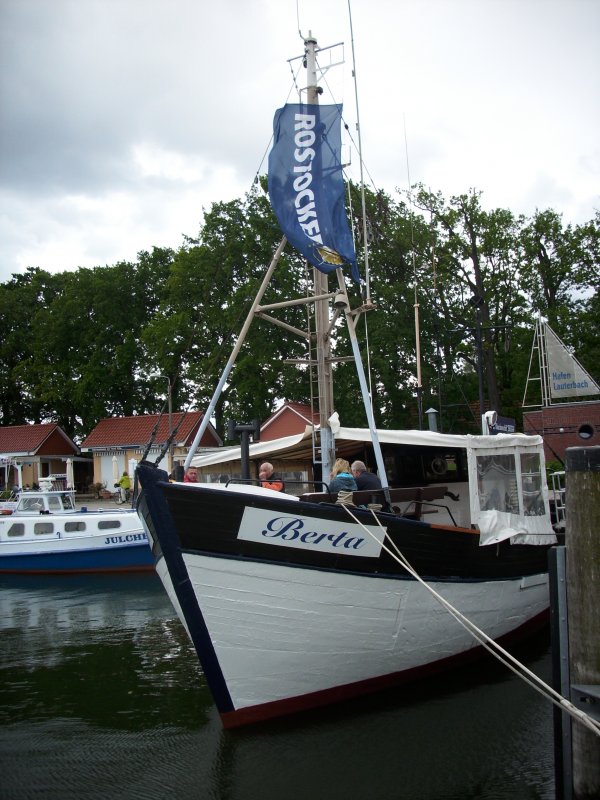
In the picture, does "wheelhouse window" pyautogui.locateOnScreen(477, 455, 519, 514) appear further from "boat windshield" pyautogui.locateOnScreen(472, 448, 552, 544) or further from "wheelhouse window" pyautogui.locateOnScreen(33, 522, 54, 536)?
"wheelhouse window" pyautogui.locateOnScreen(33, 522, 54, 536)

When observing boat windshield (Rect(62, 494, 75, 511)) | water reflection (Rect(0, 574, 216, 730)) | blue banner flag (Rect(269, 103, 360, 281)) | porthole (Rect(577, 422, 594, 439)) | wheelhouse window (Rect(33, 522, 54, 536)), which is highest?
blue banner flag (Rect(269, 103, 360, 281))

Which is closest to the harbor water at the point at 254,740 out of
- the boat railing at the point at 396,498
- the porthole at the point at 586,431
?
the boat railing at the point at 396,498

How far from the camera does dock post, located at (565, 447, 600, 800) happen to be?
5.45 m

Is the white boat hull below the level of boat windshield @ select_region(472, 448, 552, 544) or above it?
below

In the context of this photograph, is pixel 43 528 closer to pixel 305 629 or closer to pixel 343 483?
pixel 343 483

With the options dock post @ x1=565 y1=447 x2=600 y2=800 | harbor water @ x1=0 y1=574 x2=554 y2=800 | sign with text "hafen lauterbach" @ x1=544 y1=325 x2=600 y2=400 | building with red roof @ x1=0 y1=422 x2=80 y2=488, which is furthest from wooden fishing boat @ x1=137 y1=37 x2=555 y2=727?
building with red roof @ x1=0 y1=422 x2=80 y2=488

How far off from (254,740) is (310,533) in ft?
7.17

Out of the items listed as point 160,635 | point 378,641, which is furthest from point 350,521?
point 160,635

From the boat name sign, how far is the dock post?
8.07ft

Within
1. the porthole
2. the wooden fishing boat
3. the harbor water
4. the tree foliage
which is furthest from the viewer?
the tree foliage

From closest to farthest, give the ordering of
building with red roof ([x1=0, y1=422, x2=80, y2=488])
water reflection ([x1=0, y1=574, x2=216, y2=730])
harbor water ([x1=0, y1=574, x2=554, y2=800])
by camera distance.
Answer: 1. harbor water ([x1=0, y1=574, x2=554, y2=800])
2. water reflection ([x1=0, y1=574, x2=216, y2=730])
3. building with red roof ([x1=0, y1=422, x2=80, y2=488])

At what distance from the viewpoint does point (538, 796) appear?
6242 millimetres

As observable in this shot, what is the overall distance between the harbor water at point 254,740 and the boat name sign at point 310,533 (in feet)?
6.23

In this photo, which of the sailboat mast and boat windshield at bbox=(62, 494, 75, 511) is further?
boat windshield at bbox=(62, 494, 75, 511)
